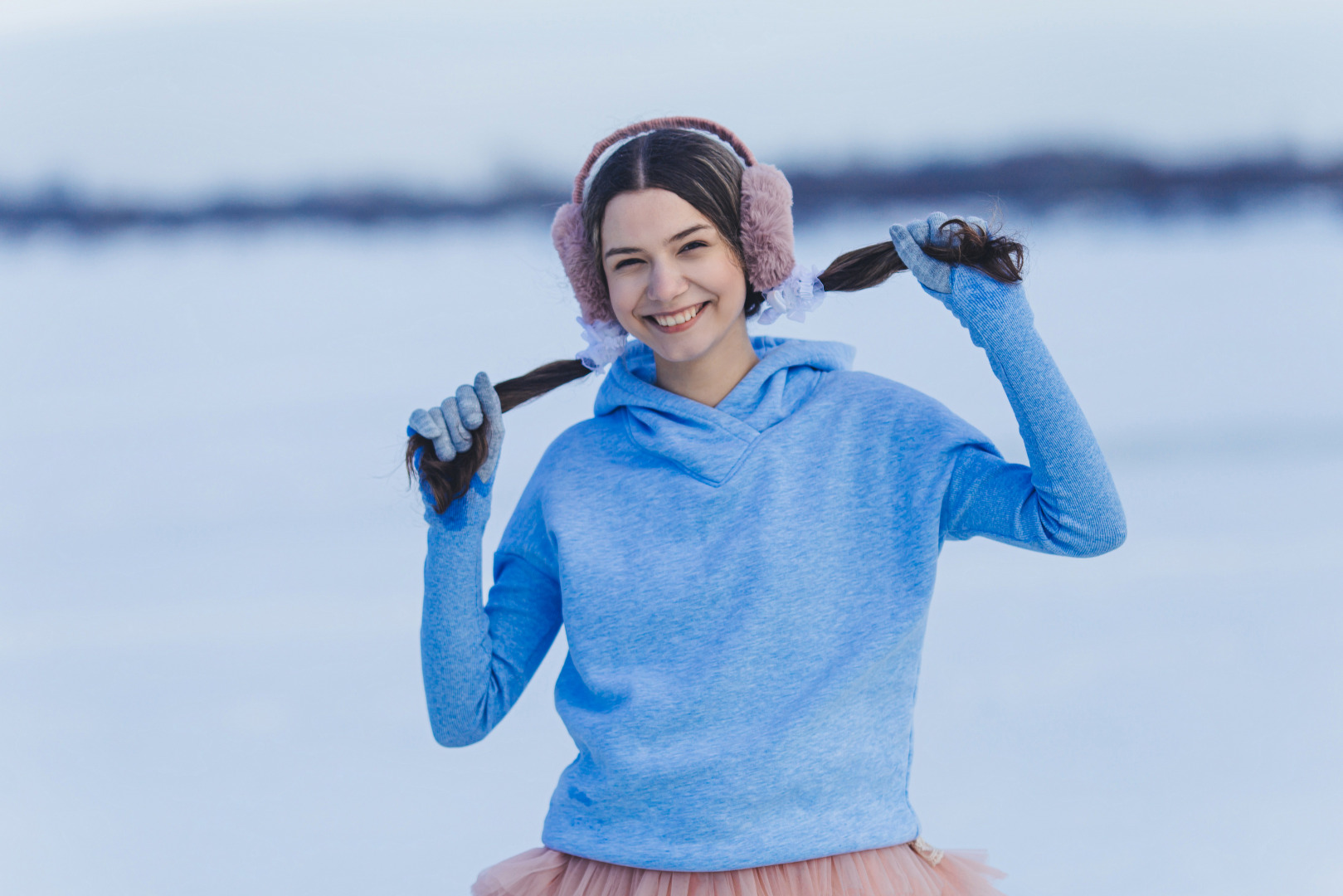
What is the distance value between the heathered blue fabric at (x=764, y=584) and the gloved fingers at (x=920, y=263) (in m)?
0.03

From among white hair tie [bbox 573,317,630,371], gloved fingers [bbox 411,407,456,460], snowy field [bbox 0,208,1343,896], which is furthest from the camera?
snowy field [bbox 0,208,1343,896]

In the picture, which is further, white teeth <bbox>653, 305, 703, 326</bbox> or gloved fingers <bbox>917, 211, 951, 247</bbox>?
white teeth <bbox>653, 305, 703, 326</bbox>

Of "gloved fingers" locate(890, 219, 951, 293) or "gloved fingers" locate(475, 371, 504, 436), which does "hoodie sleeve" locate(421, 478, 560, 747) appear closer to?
"gloved fingers" locate(475, 371, 504, 436)

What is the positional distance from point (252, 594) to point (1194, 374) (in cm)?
210

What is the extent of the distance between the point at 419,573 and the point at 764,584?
1614mm

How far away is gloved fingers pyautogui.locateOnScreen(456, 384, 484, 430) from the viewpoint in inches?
38.1

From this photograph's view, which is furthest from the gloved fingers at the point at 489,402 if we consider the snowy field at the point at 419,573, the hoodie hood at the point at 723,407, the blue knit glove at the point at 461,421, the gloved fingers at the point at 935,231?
the snowy field at the point at 419,573

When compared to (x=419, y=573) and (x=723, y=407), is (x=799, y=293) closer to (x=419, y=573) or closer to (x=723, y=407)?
(x=723, y=407)

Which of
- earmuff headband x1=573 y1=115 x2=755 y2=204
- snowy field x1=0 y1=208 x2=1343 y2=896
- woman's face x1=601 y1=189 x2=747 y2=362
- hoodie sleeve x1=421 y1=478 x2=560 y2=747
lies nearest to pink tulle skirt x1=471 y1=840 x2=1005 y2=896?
hoodie sleeve x1=421 y1=478 x2=560 y2=747

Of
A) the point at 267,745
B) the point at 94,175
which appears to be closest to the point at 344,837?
the point at 267,745

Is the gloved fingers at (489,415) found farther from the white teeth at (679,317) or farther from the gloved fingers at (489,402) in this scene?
the white teeth at (679,317)

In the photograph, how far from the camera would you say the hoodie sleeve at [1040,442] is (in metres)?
0.83

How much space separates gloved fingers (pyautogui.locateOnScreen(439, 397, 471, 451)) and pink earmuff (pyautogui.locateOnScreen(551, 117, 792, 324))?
0.19 meters

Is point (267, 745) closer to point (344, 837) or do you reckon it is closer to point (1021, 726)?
point (344, 837)
